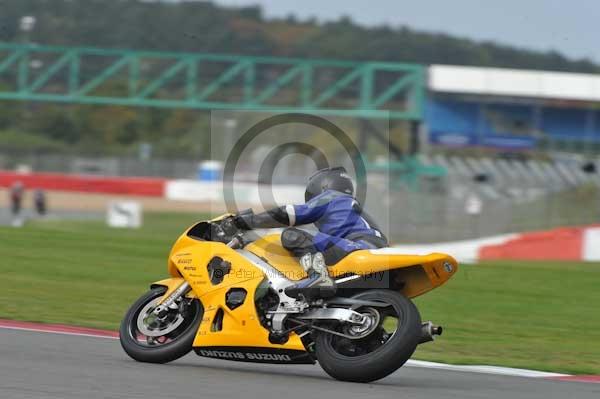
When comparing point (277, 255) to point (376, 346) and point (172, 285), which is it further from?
point (376, 346)

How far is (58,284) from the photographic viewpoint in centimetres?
1381

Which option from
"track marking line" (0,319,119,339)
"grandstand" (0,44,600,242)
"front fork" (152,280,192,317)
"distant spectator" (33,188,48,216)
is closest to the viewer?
"front fork" (152,280,192,317)

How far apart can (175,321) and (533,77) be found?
152 feet

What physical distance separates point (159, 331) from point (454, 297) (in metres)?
8.03

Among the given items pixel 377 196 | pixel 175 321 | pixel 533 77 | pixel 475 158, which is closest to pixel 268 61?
pixel 475 158

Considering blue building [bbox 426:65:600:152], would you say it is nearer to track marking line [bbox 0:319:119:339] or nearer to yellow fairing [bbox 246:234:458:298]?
track marking line [bbox 0:319:119:339]

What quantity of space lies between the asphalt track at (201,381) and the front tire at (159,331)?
96mm

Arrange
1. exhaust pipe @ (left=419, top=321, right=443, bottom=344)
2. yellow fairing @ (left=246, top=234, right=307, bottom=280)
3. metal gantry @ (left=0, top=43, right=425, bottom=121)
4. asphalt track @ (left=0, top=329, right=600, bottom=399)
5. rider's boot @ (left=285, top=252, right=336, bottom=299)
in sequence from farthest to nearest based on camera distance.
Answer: metal gantry @ (left=0, top=43, right=425, bottom=121) < yellow fairing @ (left=246, top=234, right=307, bottom=280) < rider's boot @ (left=285, top=252, right=336, bottom=299) < exhaust pipe @ (left=419, top=321, right=443, bottom=344) < asphalt track @ (left=0, top=329, right=600, bottom=399)

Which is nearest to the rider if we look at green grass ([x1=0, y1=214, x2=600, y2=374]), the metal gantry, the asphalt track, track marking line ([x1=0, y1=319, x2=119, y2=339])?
the asphalt track

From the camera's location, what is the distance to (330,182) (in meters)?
7.51

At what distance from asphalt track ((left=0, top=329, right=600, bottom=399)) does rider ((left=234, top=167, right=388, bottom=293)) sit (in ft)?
2.60

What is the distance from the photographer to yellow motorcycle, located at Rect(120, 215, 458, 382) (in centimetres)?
692

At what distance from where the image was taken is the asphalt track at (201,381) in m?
6.33

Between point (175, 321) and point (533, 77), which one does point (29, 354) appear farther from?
point (533, 77)
